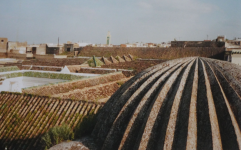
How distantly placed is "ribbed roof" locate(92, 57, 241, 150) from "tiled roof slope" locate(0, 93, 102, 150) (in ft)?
12.4

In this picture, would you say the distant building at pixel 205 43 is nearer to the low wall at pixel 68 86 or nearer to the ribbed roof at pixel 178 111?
the low wall at pixel 68 86

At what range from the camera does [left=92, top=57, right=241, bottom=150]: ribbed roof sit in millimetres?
3176

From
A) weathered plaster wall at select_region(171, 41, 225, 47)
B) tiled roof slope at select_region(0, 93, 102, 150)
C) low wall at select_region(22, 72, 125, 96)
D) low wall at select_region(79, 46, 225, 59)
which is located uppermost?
weathered plaster wall at select_region(171, 41, 225, 47)

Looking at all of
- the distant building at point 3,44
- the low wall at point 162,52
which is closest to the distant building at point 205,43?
the low wall at point 162,52

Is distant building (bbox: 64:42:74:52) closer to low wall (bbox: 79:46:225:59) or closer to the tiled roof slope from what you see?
low wall (bbox: 79:46:225:59)

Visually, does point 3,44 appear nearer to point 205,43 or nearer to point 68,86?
point 68,86

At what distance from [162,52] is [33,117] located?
3095cm

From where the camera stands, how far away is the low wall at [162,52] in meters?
34.0

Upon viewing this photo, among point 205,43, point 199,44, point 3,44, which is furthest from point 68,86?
point 3,44

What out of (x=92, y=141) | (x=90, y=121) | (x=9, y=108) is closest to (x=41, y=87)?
(x=9, y=108)

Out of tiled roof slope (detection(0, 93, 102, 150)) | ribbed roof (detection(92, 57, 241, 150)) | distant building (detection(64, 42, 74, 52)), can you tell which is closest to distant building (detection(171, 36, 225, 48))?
distant building (detection(64, 42, 74, 52))

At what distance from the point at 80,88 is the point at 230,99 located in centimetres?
1106

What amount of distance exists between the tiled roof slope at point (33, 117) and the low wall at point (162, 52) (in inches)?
1082

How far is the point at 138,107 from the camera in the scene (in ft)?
12.7
